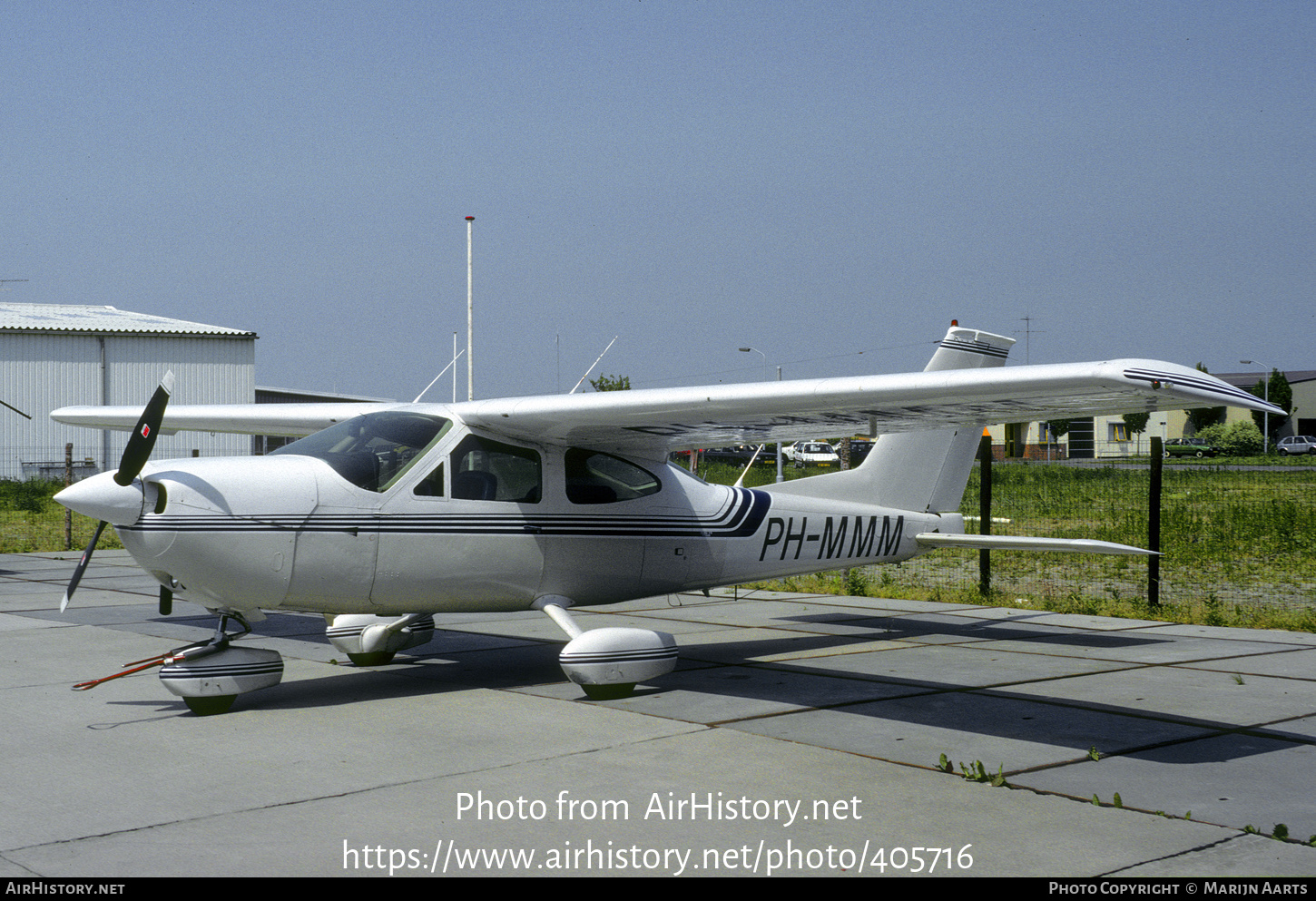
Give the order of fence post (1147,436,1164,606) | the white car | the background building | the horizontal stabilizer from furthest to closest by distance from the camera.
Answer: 1. the white car
2. the background building
3. fence post (1147,436,1164,606)
4. the horizontal stabilizer

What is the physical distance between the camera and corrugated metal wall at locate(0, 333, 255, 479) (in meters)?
38.1

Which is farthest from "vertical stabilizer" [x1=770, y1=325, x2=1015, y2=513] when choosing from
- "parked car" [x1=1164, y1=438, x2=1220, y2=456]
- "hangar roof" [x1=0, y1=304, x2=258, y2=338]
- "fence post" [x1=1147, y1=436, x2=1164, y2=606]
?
"parked car" [x1=1164, y1=438, x2=1220, y2=456]

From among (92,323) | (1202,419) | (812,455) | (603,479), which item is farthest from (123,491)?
(1202,419)

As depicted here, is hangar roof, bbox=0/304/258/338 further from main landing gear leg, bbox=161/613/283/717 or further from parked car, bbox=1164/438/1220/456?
parked car, bbox=1164/438/1220/456

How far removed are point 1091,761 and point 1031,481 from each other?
1083 inches

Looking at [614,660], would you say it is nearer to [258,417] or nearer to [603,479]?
[603,479]

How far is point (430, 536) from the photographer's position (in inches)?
300

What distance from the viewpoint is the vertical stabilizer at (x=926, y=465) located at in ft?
32.5

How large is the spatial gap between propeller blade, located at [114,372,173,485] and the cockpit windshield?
0.95 meters

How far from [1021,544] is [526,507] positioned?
14.0 ft

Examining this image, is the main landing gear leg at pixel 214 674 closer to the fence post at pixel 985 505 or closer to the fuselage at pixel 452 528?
the fuselage at pixel 452 528

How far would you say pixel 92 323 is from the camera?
42062 millimetres
